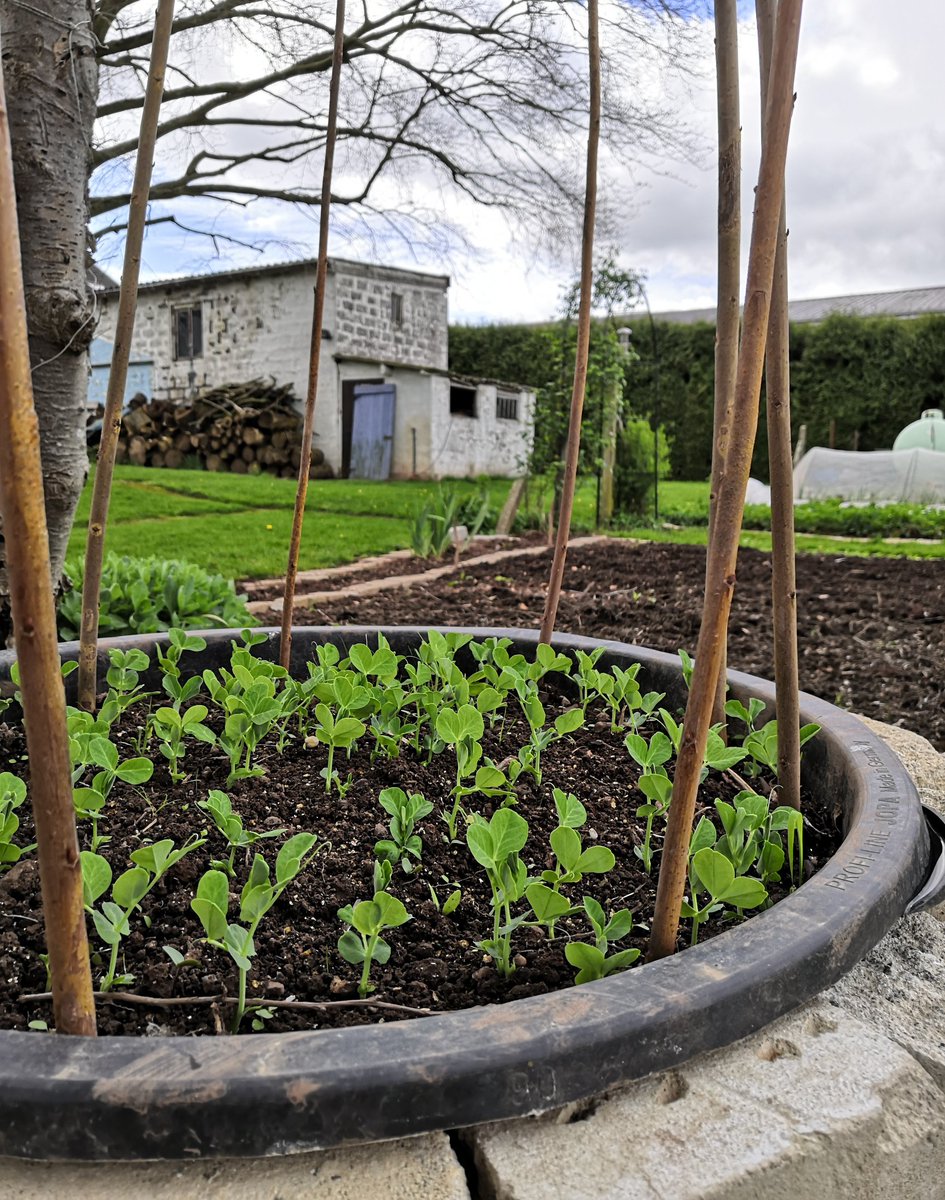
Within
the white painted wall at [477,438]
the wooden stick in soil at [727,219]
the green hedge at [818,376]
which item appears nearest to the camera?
the wooden stick in soil at [727,219]

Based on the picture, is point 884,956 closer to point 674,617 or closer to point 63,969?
point 63,969

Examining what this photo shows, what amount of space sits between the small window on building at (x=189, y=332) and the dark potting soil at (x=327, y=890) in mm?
17762

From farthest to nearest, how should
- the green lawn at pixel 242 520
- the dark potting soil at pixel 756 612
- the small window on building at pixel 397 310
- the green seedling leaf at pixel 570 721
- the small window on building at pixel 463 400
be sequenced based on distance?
the small window on building at pixel 463 400
the small window on building at pixel 397 310
the green lawn at pixel 242 520
the dark potting soil at pixel 756 612
the green seedling leaf at pixel 570 721

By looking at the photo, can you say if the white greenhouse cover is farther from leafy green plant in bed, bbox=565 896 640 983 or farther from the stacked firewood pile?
leafy green plant in bed, bbox=565 896 640 983

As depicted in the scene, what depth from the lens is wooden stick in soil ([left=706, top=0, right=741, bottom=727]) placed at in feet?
4.05

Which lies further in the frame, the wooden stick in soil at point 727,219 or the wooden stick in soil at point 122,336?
the wooden stick in soil at point 122,336

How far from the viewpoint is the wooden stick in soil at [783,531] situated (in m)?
1.31

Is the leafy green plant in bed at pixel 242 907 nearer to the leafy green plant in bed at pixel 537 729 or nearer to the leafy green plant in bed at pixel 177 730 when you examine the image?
the leafy green plant in bed at pixel 177 730

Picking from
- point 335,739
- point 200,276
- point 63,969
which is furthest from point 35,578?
point 200,276

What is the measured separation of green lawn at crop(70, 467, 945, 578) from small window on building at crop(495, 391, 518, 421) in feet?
14.5

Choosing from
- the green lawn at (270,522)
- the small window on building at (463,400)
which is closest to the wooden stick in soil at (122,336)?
the green lawn at (270,522)

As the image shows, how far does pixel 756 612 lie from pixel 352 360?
1307 cm

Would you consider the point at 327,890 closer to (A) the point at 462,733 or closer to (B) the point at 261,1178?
(A) the point at 462,733

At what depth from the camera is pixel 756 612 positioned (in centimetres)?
465
